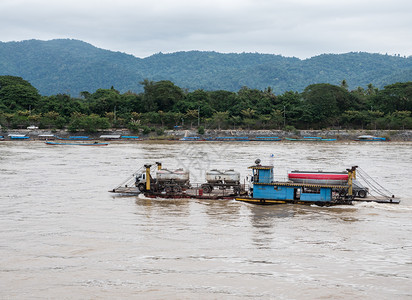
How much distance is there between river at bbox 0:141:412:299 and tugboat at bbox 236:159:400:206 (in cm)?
71

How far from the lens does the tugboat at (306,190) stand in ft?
91.5

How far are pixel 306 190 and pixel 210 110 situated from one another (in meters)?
89.1

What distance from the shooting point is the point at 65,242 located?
817 inches

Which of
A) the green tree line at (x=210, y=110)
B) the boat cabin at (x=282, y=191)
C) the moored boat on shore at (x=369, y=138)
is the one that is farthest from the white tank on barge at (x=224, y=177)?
the moored boat on shore at (x=369, y=138)

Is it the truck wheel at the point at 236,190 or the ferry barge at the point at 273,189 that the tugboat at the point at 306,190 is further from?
the truck wheel at the point at 236,190

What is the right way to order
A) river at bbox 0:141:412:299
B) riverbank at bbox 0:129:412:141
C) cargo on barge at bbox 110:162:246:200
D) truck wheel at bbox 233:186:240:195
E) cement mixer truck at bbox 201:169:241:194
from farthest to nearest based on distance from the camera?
riverbank at bbox 0:129:412:141 → cement mixer truck at bbox 201:169:241:194 → cargo on barge at bbox 110:162:246:200 → truck wheel at bbox 233:186:240:195 → river at bbox 0:141:412:299

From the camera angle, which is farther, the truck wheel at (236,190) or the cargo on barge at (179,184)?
the cargo on barge at (179,184)

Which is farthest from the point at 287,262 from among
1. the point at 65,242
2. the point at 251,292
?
the point at 65,242

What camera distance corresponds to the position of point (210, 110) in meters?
116

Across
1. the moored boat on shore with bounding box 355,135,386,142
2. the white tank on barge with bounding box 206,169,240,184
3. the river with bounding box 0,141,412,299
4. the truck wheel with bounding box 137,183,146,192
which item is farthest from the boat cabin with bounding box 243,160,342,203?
the moored boat on shore with bounding box 355,135,386,142

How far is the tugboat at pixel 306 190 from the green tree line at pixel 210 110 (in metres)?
74.3

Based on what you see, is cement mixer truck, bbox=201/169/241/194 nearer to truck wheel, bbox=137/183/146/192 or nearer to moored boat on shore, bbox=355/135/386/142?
truck wheel, bbox=137/183/146/192

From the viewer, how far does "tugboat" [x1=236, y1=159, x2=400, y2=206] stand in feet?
91.5

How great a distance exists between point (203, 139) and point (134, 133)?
54.0ft
